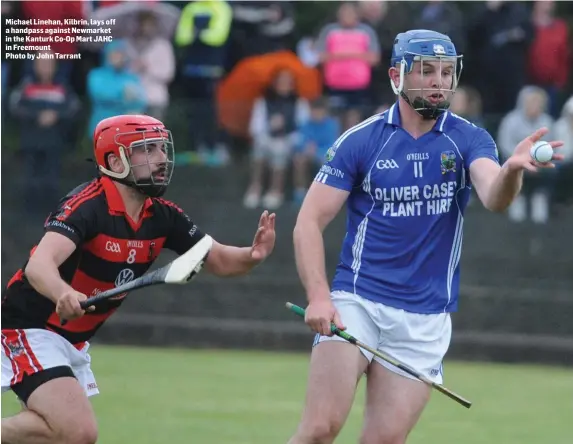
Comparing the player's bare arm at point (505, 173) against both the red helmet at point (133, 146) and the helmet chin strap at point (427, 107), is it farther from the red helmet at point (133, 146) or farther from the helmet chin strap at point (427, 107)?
the red helmet at point (133, 146)

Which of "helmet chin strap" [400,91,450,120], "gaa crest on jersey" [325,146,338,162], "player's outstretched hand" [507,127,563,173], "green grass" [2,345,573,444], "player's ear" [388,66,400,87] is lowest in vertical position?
"green grass" [2,345,573,444]

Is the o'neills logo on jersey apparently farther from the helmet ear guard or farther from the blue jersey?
the helmet ear guard

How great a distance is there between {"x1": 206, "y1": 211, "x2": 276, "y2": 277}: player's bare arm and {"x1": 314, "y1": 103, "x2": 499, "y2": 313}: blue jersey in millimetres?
413

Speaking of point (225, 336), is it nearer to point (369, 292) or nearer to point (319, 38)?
point (319, 38)

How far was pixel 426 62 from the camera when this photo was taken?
5613 millimetres

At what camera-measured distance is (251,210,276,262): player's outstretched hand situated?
5910 millimetres

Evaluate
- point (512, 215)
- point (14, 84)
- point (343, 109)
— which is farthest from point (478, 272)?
point (14, 84)

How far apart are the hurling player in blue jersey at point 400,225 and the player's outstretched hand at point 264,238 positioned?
352 mm

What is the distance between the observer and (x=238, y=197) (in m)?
13.7

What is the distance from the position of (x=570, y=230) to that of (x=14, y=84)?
5983 mm

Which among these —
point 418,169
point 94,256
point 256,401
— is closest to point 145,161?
point 94,256

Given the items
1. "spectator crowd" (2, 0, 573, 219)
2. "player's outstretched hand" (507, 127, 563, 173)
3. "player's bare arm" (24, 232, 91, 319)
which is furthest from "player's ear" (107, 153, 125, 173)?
"spectator crowd" (2, 0, 573, 219)

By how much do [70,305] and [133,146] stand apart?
850mm

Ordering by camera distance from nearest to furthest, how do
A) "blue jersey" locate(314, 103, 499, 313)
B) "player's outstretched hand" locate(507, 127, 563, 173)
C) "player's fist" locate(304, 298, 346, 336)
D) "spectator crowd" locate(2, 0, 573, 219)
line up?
"player's outstretched hand" locate(507, 127, 563, 173)
"player's fist" locate(304, 298, 346, 336)
"blue jersey" locate(314, 103, 499, 313)
"spectator crowd" locate(2, 0, 573, 219)
